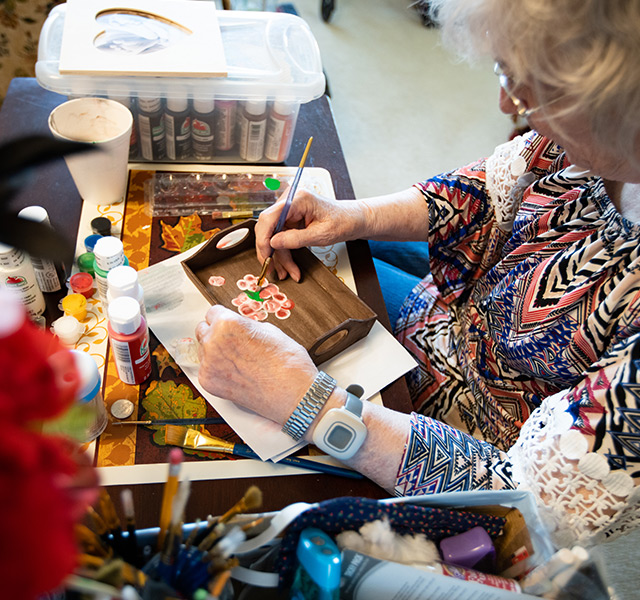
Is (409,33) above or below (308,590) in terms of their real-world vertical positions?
below

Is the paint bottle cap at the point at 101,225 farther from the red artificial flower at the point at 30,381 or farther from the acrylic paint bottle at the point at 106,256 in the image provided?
the red artificial flower at the point at 30,381

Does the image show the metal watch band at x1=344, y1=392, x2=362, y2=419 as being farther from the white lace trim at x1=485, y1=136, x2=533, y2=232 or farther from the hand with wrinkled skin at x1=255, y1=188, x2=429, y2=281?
the white lace trim at x1=485, y1=136, x2=533, y2=232

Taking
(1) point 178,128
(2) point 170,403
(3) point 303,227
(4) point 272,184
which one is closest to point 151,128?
(1) point 178,128

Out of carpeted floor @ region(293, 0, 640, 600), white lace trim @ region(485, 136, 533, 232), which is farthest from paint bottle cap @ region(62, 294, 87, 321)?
carpeted floor @ region(293, 0, 640, 600)

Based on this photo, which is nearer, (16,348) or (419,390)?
(16,348)

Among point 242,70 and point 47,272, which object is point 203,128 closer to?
point 242,70

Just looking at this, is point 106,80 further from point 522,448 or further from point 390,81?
point 390,81

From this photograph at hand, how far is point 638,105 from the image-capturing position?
0.62 metres

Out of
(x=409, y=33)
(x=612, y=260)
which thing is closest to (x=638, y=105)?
(x=612, y=260)

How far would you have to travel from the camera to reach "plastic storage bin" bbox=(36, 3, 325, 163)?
3.52 ft

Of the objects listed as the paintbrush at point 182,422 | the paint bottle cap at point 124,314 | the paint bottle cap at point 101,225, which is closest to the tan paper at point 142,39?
the paint bottle cap at point 101,225

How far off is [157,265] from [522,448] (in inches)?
27.4

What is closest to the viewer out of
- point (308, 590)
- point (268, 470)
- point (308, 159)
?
point (308, 590)

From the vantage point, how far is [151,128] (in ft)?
3.73
